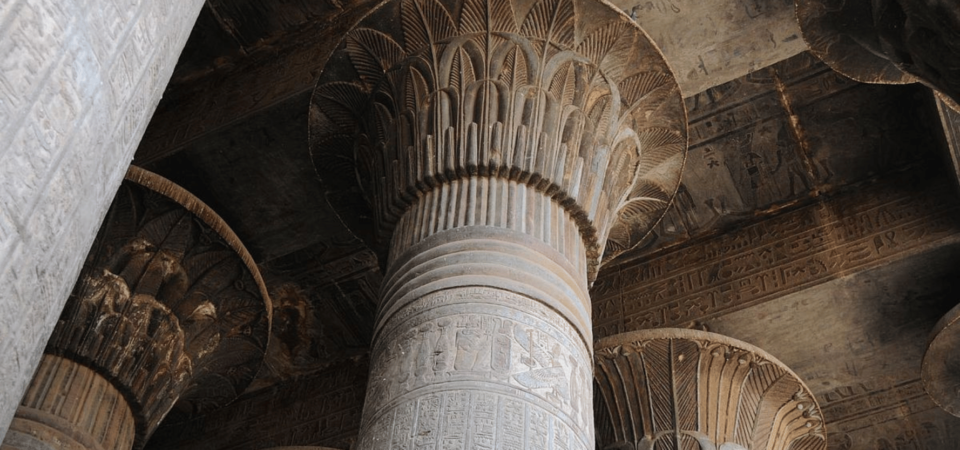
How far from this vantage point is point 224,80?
23.8 feet

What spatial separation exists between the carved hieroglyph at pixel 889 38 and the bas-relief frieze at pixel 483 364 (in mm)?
1367

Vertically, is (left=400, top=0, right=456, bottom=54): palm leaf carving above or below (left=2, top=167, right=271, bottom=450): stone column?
above

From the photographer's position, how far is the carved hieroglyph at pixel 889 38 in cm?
327

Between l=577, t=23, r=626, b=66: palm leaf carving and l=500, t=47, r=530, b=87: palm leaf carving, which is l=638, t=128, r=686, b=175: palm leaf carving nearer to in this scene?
l=577, t=23, r=626, b=66: palm leaf carving

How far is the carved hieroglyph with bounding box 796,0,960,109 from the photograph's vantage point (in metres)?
3.27

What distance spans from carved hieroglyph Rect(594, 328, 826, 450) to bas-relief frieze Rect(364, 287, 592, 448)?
2029mm

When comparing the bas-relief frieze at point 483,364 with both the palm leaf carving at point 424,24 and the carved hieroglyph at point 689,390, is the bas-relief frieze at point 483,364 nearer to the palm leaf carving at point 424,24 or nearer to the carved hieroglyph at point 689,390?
the palm leaf carving at point 424,24

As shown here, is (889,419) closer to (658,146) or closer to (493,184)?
(658,146)

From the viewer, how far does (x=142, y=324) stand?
603 cm

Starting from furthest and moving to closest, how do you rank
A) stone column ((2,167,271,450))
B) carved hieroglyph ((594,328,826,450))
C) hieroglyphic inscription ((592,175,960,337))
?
hieroglyphic inscription ((592,175,960,337)), carved hieroglyph ((594,328,826,450)), stone column ((2,167,271,450))

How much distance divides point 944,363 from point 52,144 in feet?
17.8

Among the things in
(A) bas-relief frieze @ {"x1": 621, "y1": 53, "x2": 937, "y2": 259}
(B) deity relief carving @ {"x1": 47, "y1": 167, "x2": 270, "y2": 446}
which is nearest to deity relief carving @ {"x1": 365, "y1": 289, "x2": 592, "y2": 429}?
(B) deity relief carving @ {"x1": 47, "y1": 167, "x2": 270, "y2": 446}

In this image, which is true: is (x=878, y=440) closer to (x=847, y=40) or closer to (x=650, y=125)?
(x=650, y=125)

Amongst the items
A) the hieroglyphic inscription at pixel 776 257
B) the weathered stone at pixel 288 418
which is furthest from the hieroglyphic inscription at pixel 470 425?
the weathered stone at pixel 288 418
